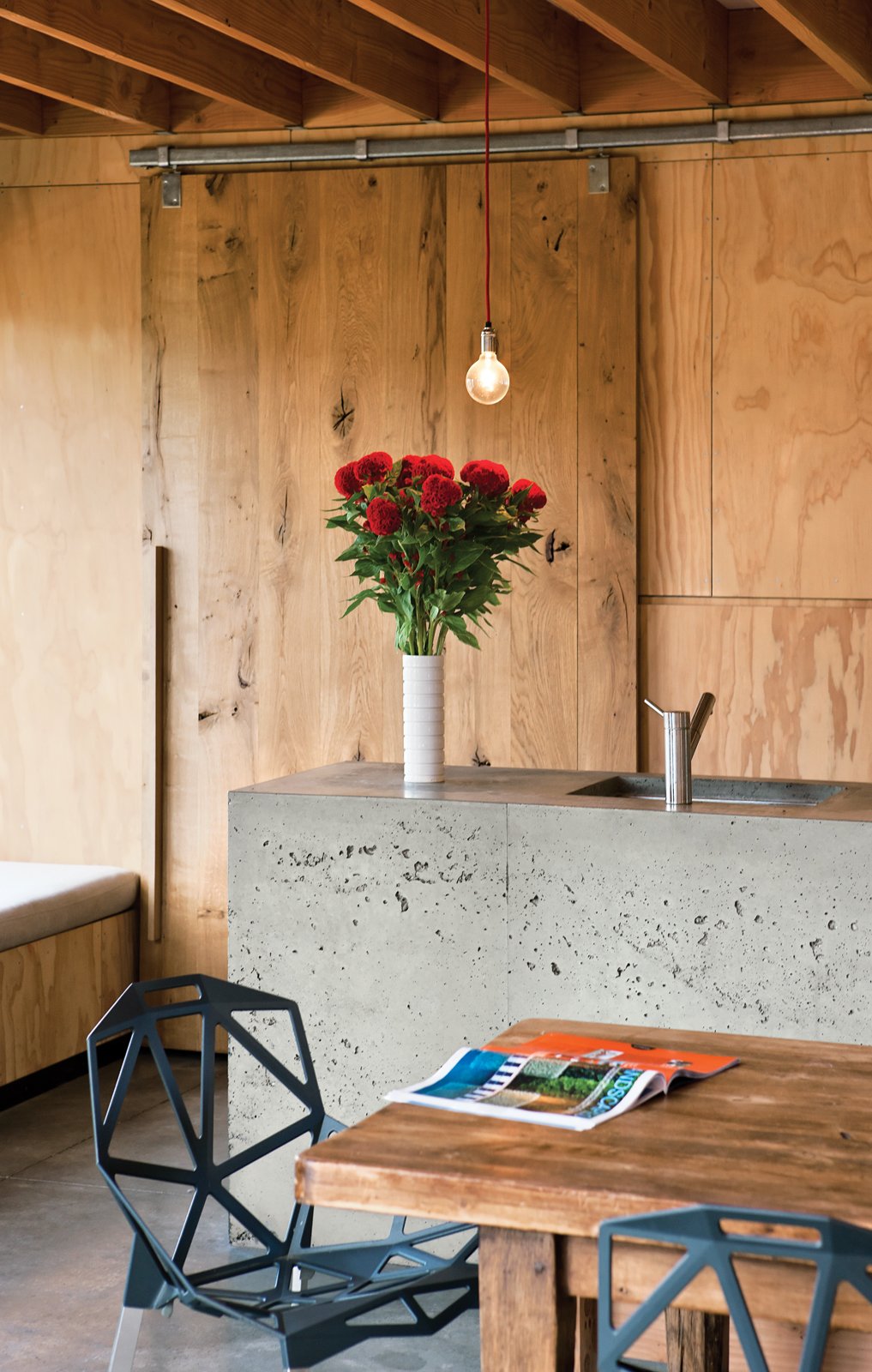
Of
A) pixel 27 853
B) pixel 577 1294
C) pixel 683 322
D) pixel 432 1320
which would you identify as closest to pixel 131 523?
pixel 27 853

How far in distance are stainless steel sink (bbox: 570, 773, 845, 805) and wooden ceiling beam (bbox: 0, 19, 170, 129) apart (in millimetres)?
2633

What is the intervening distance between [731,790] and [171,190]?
279 cm

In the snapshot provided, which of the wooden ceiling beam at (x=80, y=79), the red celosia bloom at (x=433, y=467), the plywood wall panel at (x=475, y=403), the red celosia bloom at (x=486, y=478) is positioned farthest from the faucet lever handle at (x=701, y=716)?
the wooden ceiling beam at (x=80, y=79)

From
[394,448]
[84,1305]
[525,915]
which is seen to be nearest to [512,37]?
[394,448]

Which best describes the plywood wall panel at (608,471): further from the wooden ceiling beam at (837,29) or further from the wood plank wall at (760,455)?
the wooden ceiling beam at (837,29)

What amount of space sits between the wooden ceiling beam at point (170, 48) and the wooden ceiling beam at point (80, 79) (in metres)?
0.12

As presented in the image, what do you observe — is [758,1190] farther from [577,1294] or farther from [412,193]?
[412,193]

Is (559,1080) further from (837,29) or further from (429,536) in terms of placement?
(837,29)

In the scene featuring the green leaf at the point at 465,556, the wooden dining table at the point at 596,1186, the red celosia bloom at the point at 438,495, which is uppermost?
the red celosia bloom at the point at 438,495

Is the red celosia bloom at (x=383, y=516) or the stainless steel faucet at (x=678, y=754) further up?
the red celosia bloom at (x=383, y=516)

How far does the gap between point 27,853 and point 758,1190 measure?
13.4ft

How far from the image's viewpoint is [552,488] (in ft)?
16.4

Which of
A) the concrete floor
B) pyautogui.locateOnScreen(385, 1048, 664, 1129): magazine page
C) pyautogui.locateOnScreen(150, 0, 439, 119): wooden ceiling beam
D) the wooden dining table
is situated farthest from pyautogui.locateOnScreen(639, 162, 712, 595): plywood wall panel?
the wooden dining table

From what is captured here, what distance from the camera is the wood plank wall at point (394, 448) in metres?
4.81
